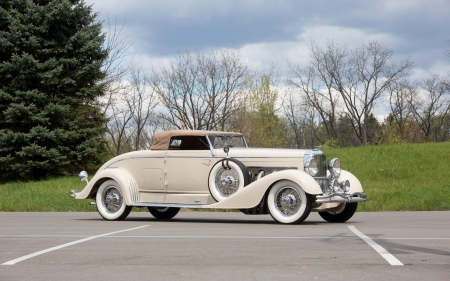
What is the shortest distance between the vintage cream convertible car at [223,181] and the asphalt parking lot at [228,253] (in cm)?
86

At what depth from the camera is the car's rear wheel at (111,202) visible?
44.9 ft

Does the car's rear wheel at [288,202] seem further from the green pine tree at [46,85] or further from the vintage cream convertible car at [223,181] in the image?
the green pine tree at [46,85]

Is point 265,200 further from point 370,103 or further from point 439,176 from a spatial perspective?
point 370,103

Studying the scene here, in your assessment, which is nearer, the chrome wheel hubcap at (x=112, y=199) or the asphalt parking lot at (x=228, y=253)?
the asphalt parking lot at (x=228, y=253)

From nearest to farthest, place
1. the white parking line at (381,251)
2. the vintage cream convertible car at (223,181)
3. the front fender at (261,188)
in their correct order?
the white parking line at (381,251) < the front fender at (261,188) < the vintage cream convertible car at (223,181)

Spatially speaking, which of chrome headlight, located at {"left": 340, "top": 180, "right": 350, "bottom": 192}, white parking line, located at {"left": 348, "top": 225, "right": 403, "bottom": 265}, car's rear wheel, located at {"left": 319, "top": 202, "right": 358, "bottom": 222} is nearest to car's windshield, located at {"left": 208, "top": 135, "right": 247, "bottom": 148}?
car's rear wheel, located at {"left": 319, "top": 202, "right": 358, "bottom": 222}

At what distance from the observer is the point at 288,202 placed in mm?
11789

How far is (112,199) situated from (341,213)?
16.2 feet

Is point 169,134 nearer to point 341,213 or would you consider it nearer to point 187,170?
point 187,170

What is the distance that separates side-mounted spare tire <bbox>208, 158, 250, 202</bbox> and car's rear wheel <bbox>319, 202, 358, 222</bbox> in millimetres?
2091

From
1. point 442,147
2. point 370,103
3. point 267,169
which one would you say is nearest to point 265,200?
point 267,169

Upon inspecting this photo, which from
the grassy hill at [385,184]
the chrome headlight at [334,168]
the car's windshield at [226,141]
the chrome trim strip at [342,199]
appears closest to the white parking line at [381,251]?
the chrome trim strip at [342,199]

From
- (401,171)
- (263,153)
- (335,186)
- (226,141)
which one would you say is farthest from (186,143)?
(401,171)

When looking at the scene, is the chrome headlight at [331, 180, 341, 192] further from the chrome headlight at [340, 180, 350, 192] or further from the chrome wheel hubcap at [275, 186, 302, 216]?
the chrome wheel hubcap at [275, 186, 302, 216]
